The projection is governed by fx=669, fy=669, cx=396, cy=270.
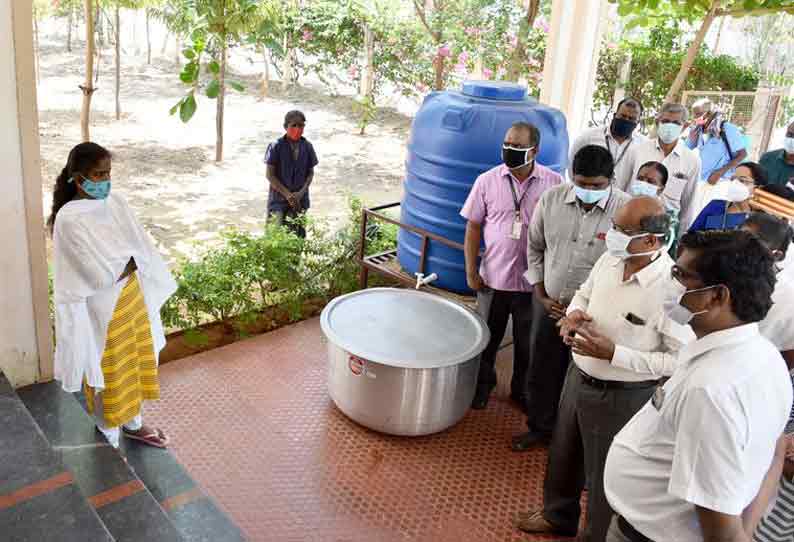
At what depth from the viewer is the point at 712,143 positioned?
543 cm

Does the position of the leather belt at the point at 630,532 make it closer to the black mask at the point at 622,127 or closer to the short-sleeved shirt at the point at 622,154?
the short-sleeved shirt at the point at 622,154

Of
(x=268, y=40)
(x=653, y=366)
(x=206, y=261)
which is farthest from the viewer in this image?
(x=206, y=261)

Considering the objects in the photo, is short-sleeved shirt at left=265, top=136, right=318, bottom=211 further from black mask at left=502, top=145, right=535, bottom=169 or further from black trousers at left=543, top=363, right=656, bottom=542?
black trousers at left=543, top=363, right=656, bottom=542

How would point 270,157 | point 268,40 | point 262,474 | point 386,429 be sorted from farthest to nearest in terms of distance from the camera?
point 270,157 → point 268,40 → point 386,429 → point 262,474

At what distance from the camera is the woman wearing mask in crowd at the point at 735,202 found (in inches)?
147

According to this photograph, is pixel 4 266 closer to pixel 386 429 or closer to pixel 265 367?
pixel 265 367

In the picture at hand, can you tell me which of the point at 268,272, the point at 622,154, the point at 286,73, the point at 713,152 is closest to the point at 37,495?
the point at 268,272

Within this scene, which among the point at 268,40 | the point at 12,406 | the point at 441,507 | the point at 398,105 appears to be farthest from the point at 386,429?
the point at 398,105

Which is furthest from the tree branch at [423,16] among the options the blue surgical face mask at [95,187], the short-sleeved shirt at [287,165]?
the blue surgical face mask at [95,187]

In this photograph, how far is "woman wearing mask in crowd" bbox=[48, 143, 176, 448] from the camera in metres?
2.75

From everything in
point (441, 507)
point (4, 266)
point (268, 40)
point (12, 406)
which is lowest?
point (441, 507)

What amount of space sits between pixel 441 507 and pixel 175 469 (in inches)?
49.7

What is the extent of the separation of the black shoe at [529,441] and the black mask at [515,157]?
144 cm

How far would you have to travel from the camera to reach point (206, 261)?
15.3 feet
